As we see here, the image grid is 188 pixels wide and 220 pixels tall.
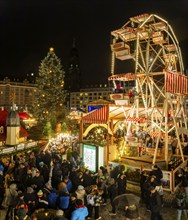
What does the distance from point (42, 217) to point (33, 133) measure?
21.4 meters

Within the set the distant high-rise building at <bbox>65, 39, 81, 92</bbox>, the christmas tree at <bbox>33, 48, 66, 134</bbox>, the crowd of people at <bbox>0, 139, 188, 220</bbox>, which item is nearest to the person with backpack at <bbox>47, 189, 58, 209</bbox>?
the crowd of people at <bbox>0, 139, 188, 220</bbox>

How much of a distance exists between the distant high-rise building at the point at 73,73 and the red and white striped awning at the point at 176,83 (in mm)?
106240

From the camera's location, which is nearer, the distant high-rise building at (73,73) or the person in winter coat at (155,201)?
the person in winter coat at (155,201)

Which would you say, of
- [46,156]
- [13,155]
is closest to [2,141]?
[13,155]

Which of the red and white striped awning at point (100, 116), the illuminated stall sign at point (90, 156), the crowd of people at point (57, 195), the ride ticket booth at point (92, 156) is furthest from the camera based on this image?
the red and white striped awning at point (100, 116)

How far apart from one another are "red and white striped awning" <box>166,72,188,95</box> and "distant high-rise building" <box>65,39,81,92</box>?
349 ft

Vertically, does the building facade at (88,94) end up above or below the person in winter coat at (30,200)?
above

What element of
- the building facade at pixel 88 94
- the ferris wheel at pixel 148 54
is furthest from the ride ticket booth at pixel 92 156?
the building facade at pixel 88 94

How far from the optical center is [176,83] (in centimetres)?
1360

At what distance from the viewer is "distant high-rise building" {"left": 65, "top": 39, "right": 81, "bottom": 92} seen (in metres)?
119

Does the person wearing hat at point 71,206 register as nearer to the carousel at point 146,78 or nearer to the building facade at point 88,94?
the carousel at point 146,78

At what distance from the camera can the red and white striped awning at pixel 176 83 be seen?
1287cm

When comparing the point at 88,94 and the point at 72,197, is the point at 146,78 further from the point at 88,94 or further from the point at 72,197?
the point at 88,94

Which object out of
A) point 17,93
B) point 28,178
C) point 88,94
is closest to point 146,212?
point 28,178
